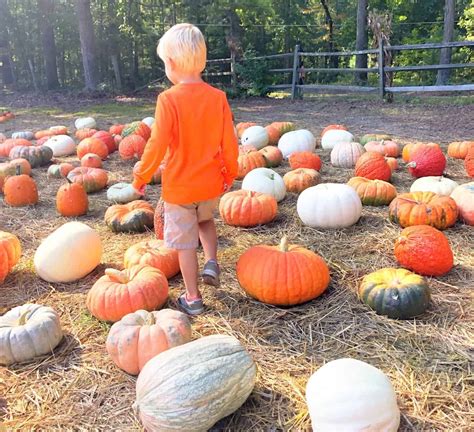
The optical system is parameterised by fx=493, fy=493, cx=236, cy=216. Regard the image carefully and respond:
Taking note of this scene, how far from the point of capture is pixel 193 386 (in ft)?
6.58

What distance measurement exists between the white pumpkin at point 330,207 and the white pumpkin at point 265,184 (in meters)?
0.58

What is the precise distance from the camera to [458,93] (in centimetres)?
1505

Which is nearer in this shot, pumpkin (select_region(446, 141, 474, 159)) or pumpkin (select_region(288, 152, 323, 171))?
pumpkin (select_region(288, 152, 323, 171))

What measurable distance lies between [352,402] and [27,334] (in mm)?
1648

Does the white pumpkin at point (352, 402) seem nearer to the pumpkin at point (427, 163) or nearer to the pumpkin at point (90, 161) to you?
the pumpkin at point (427, 163)

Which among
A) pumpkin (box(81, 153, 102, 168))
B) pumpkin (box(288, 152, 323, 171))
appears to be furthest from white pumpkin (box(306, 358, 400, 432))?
pumpkin (box(81, 153, 102, 168))

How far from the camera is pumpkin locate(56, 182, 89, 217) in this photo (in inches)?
185

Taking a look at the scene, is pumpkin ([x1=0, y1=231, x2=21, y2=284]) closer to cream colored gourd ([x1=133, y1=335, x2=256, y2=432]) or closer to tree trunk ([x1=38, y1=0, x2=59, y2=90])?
cream colored gourd ([x1=133, y1=335, x2=256, y2=432])

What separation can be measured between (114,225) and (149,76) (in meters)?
17.7

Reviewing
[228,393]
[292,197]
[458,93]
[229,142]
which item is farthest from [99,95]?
[228,393]

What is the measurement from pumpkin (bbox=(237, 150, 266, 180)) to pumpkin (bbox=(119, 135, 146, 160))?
1.52m

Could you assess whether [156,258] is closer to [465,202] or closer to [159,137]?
[159,137]

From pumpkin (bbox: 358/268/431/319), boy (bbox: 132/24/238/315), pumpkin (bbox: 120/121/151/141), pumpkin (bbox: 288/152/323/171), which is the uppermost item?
boy (bbox: 132/24/238/315)

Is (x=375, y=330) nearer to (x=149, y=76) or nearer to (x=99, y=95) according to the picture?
(x=99, y=95)
